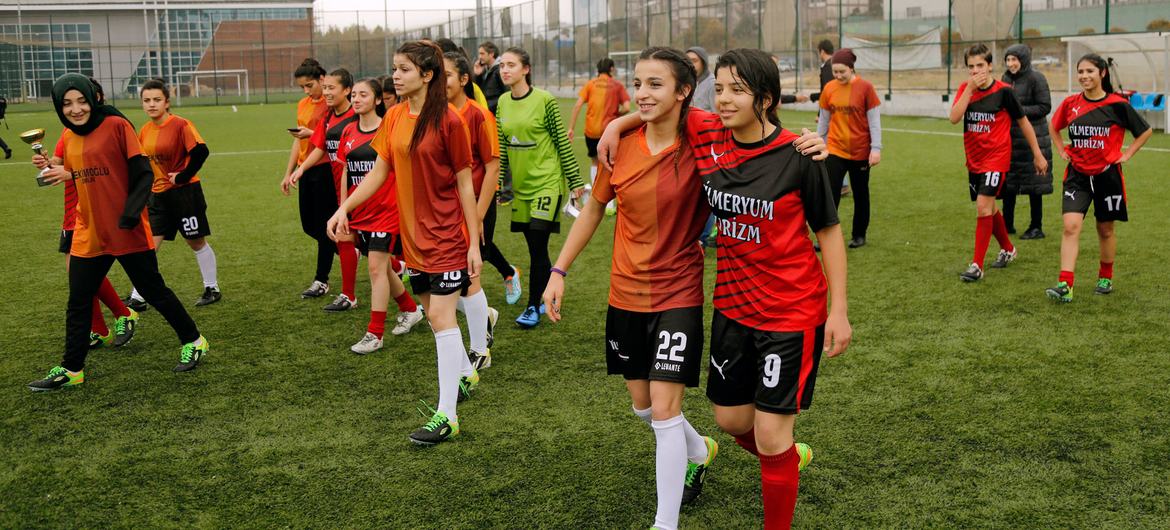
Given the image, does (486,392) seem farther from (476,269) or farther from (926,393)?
(926,393)

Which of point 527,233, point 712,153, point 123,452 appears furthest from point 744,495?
point 527,233

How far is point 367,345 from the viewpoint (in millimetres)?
6840

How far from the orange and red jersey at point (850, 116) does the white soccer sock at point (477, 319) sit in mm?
4756

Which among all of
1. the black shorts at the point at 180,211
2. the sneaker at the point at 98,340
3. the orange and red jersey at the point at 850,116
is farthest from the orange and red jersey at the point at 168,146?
the orange and red jersey at the point at 850,116

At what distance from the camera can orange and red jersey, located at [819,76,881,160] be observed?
9.68 metres

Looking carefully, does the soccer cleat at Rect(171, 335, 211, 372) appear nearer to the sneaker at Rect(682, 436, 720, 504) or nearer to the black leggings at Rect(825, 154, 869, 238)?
the sneaker at Rect(682, 436, 720, 504)

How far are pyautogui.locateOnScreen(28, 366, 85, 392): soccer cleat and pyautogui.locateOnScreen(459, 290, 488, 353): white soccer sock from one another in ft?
7.55

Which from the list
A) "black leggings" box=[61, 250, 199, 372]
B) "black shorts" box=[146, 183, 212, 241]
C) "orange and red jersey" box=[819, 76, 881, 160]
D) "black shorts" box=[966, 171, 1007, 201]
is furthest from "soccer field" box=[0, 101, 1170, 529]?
"orange and red jersey" box=[819, 76, 881, 160]

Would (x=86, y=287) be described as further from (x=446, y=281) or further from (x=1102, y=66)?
(x=1102, y=66)

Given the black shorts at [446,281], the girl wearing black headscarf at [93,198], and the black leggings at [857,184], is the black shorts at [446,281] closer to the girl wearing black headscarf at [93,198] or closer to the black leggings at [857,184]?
the girl wearing black headscarf at [93,198]

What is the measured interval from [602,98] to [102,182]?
330 inches

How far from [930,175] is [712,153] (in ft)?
38.8

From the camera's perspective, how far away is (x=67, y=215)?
6957mm

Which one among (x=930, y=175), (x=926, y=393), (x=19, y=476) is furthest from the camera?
(x=930, y=175)
